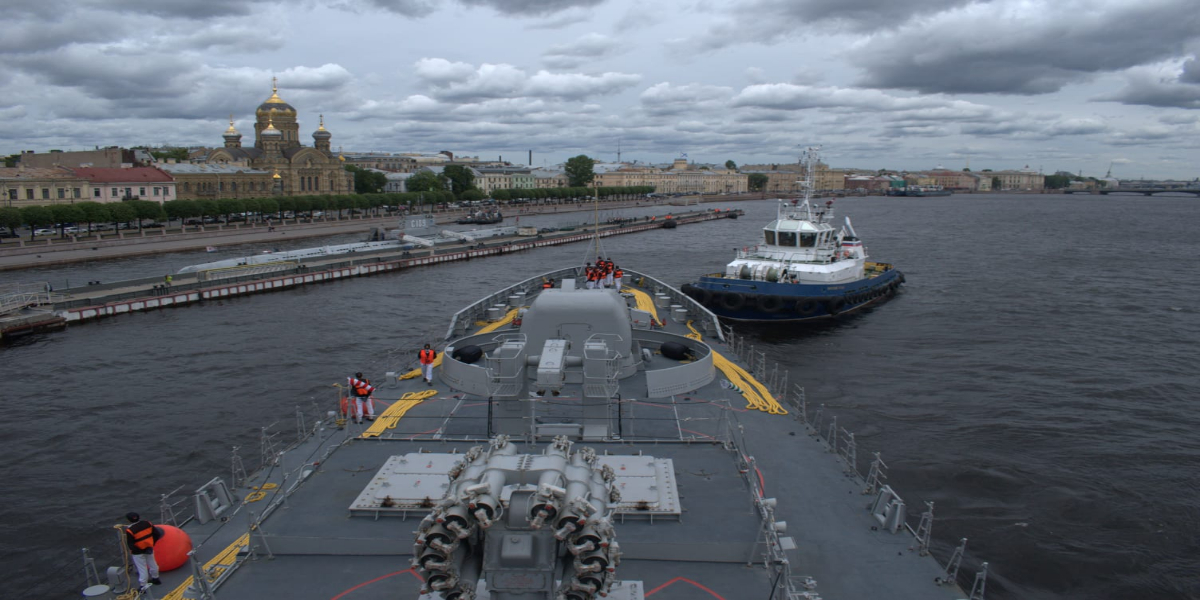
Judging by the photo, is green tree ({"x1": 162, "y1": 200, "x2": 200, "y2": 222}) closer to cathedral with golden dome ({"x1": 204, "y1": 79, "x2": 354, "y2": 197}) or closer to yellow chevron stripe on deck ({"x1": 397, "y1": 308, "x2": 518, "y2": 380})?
cathedral with golden dome ({"x1": 204, "y1": 79, "x2": 354, "y2": 197})

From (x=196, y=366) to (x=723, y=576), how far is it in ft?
85.8

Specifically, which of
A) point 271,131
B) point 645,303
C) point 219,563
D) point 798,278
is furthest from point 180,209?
point 219,563

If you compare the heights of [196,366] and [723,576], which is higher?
[723,576]

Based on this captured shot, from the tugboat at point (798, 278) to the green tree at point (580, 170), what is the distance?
4963 inches

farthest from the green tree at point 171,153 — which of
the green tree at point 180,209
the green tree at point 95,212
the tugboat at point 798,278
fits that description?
the tugboat at point 798,278

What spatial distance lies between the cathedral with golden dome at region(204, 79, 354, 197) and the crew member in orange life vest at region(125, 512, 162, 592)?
10444cm

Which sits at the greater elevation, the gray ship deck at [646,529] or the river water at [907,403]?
the gray ship deck at [646,529]

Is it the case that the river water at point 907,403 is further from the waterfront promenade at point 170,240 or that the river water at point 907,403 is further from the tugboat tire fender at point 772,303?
the waterfront promenade at point 170,240

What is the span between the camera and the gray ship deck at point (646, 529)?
6.77 metres

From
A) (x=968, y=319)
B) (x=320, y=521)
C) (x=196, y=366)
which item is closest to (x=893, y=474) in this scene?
(x=320, y=521)

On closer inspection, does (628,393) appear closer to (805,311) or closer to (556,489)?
(556,489)

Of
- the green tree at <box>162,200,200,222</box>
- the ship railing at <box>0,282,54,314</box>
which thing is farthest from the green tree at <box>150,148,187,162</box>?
the ship railing at <box>0,282,54,314</box>

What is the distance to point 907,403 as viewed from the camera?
75.2 feet

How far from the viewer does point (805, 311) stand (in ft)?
113
